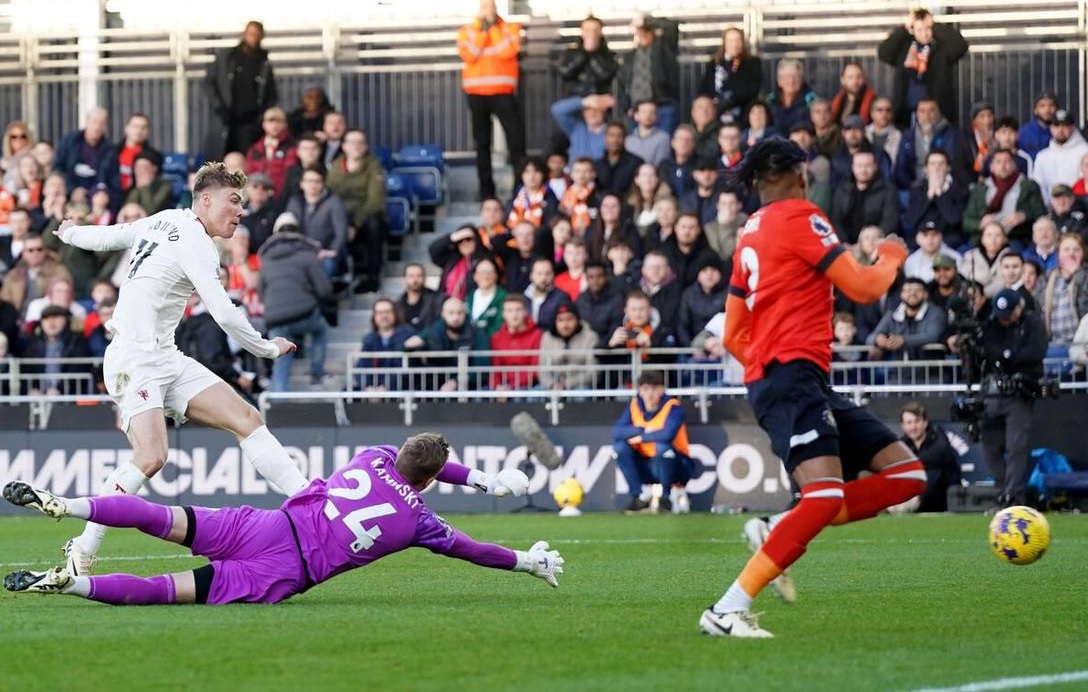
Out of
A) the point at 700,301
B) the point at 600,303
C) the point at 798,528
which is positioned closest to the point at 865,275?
the point at 798,528

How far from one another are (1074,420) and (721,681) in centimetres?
1376

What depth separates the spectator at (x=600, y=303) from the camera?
21.8 meters

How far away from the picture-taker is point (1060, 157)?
22.7m

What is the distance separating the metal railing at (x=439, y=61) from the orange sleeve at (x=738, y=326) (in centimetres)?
1819

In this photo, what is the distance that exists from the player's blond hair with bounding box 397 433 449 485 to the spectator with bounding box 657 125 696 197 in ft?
45.5

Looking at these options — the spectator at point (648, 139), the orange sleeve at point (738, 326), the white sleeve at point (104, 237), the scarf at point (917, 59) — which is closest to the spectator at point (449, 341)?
the spectator at point (648, 139)

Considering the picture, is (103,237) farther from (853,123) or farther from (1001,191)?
(853,123)

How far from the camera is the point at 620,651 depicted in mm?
7828

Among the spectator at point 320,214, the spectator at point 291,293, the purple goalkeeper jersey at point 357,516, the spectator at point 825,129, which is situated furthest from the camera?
the spectator at point 320,214

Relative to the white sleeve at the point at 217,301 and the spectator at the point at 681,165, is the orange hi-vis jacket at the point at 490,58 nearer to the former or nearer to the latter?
the spectator at the point at 681,165

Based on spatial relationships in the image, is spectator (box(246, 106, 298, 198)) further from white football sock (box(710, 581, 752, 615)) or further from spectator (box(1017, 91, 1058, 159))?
white football sock (box(710, 581, 752, 615))

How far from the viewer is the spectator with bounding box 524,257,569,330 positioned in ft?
72.0

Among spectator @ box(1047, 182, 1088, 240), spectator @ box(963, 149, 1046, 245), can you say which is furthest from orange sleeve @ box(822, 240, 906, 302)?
spectator @ box(963, 149, 1046, 245)

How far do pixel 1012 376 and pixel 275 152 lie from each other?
10.6 meters
